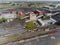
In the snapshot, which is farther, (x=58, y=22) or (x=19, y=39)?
(x=58, y=22)

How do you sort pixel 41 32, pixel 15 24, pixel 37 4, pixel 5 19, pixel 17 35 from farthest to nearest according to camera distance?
pixel 37 4 → pixel 5 19 → pixel 15 24 → pixel 41 32 → pixel 17 35

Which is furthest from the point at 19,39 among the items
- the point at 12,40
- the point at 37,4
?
the point at 37,4

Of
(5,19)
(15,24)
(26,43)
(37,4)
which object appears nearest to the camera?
(26,43)

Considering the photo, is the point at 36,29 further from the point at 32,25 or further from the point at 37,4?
the point at 37,4

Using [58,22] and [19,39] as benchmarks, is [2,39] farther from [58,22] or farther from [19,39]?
[58,22]

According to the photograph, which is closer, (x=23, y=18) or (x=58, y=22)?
(x=58, y=22)

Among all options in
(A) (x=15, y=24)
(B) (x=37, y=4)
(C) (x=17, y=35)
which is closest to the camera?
(C) (x=17, y=35)

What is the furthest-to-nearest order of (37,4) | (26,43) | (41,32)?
(37,4)
(41,32)
(26,43)

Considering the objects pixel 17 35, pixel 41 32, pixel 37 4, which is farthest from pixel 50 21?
pixel 37 4
